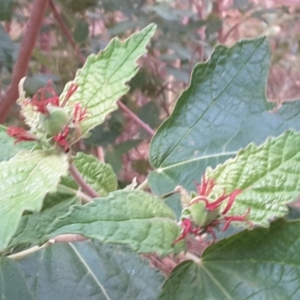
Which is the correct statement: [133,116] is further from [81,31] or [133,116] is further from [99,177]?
[99,177]

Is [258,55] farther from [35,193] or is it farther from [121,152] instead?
[121,152]

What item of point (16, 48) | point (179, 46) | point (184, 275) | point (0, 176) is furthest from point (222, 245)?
point (179, 46)

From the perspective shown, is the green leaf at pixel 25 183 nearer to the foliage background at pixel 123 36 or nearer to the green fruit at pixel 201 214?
the green fruit at pixel 201 214

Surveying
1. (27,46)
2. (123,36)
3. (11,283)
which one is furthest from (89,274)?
(123,36)

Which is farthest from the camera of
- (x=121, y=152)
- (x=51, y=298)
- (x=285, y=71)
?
(x=285, y=71)

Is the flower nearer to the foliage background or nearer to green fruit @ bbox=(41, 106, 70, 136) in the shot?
green fruit @ bbox=(41, 106, 70, 136)
